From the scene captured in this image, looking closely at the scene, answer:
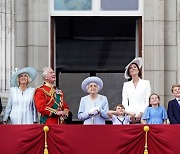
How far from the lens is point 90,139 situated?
42.9 feet

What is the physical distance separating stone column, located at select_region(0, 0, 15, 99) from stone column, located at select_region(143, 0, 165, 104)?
9.71ft

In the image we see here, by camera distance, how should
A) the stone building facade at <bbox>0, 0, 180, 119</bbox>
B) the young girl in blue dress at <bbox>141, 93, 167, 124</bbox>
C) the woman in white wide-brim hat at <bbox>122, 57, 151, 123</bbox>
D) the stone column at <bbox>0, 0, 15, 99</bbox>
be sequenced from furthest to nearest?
the stone building facade at <bbox>0, 0, 180, 119</bbox> → the stone column at <bbox>0, 0, 15, 99</bbox> → the woman in white wide-brim hat at <bbox>122, 57, 151, 123</bbox> → the young girl in blue dress at <bbox>141, 93, 167, 124</bbox>

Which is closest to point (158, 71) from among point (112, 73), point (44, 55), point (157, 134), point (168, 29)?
point (168, 29)

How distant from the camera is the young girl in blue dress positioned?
1352 centimetres

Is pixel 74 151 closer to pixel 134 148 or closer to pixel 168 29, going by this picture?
pixel 134 148

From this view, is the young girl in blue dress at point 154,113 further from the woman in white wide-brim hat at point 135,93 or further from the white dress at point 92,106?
the white dress at point 92,106

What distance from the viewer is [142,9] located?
16766 mm

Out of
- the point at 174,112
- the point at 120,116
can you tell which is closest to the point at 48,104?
the point at 120,116

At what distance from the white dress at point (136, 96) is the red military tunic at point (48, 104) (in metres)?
1.21

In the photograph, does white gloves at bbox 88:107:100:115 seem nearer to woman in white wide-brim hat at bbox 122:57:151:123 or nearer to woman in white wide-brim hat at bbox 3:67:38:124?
woman in white wide-brim hat at bbox 122:57:151:123

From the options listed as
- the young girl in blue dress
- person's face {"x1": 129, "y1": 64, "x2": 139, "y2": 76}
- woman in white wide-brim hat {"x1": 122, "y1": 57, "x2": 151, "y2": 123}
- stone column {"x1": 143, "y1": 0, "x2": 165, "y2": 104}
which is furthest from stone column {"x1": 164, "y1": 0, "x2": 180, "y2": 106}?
the young girl in blue dress

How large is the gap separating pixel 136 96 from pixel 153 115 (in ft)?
1.99

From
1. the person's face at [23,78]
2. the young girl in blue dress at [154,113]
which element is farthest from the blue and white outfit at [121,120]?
the person's face at [23,78]

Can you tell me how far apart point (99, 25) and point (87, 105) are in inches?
262
